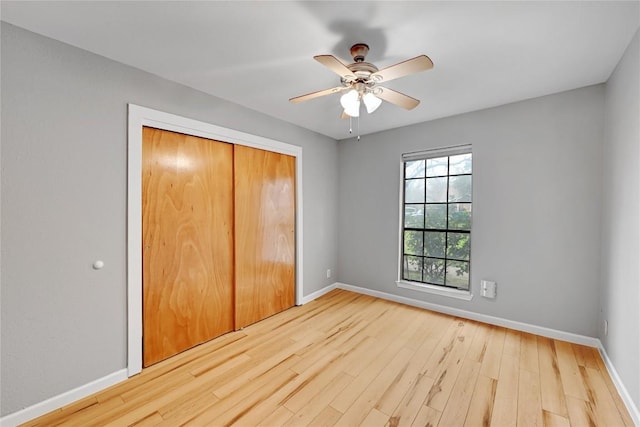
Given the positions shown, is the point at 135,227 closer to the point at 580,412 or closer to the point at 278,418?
the point at 278,418

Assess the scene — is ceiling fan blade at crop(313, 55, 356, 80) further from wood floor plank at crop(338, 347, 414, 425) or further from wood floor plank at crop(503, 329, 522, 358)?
wood floor plank at crop(503, 329, 522, 358)

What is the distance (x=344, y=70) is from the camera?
64.5 inches

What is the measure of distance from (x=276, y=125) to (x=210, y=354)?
2549 mm

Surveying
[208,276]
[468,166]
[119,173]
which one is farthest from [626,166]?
[119,173]

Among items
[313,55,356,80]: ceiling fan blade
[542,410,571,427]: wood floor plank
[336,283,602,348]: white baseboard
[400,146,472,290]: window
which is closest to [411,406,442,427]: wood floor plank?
[542,410,571,427]: wood floor plank

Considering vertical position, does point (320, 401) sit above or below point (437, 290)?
below

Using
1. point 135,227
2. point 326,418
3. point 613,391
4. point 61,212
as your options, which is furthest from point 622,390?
point 61,212

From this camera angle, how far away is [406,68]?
1531 millimetres

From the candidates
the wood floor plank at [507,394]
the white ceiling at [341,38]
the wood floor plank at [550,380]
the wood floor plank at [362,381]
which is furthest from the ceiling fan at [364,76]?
the wood floor plank at [550,380]

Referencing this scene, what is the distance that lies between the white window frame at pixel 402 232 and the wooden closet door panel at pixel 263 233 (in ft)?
4.87

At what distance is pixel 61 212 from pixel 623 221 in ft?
12.8

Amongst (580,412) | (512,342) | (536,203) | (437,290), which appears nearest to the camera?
(580,412)

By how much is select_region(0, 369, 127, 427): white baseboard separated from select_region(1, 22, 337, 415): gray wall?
0.04 m

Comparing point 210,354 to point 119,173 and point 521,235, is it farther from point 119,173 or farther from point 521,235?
point 521,235
